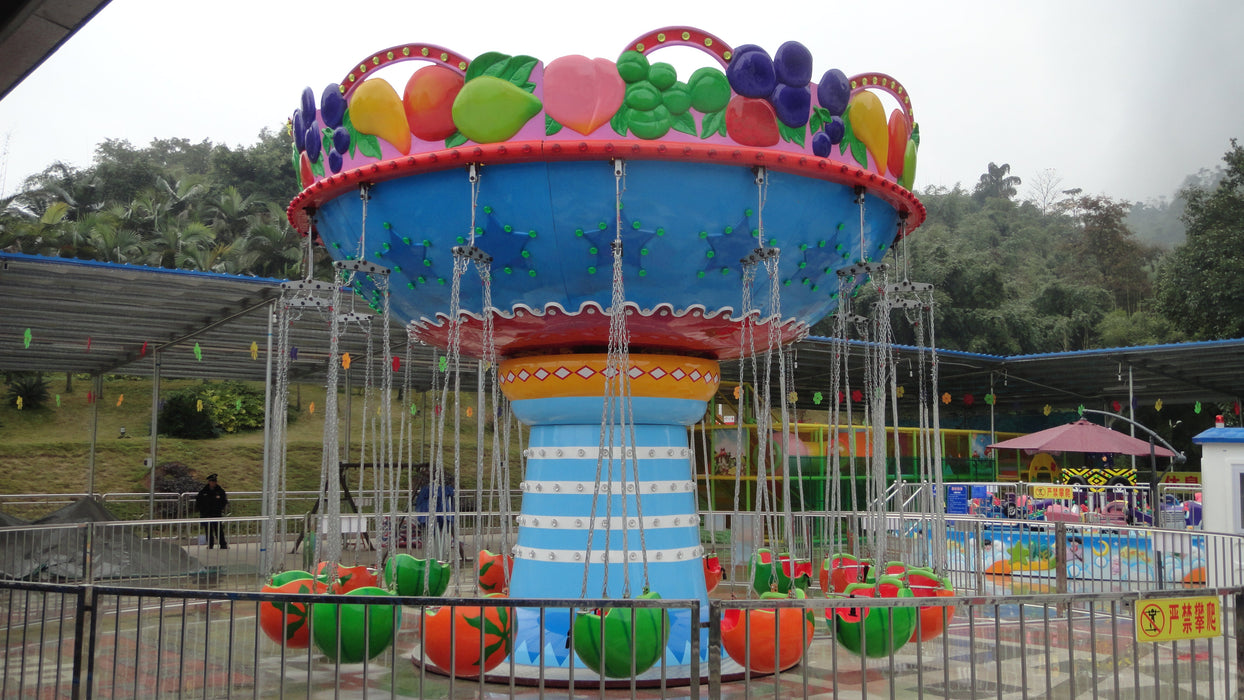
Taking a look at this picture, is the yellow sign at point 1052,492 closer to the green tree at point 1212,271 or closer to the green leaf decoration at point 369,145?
the green leaf decoration at point 369,145

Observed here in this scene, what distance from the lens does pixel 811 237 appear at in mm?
5844

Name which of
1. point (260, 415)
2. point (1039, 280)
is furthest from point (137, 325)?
point (1039, 280)

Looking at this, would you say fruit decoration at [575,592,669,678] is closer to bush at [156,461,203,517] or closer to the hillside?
the hillside

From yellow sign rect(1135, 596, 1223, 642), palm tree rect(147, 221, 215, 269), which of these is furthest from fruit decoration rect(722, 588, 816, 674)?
palm tree rect(147, 221, 215, 269)

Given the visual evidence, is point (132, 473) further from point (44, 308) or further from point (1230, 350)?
point (1230, 350)

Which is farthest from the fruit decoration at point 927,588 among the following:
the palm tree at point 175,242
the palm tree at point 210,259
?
the palm tree at point 175,242

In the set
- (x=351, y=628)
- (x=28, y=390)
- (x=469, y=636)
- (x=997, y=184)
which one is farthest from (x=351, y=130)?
(x=997, y=184)

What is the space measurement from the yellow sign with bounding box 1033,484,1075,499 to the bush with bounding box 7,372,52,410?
30523mm

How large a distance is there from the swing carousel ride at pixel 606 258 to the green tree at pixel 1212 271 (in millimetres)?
30880

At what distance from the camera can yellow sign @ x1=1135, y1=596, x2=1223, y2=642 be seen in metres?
4.31

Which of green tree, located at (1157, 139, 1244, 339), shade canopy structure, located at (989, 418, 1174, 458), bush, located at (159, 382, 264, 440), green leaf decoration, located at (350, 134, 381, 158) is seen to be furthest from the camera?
bush, located at (159, 382, 264, 440)

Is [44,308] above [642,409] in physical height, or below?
above

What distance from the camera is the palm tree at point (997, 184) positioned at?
90438 mm

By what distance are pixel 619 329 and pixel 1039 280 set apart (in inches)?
2098
